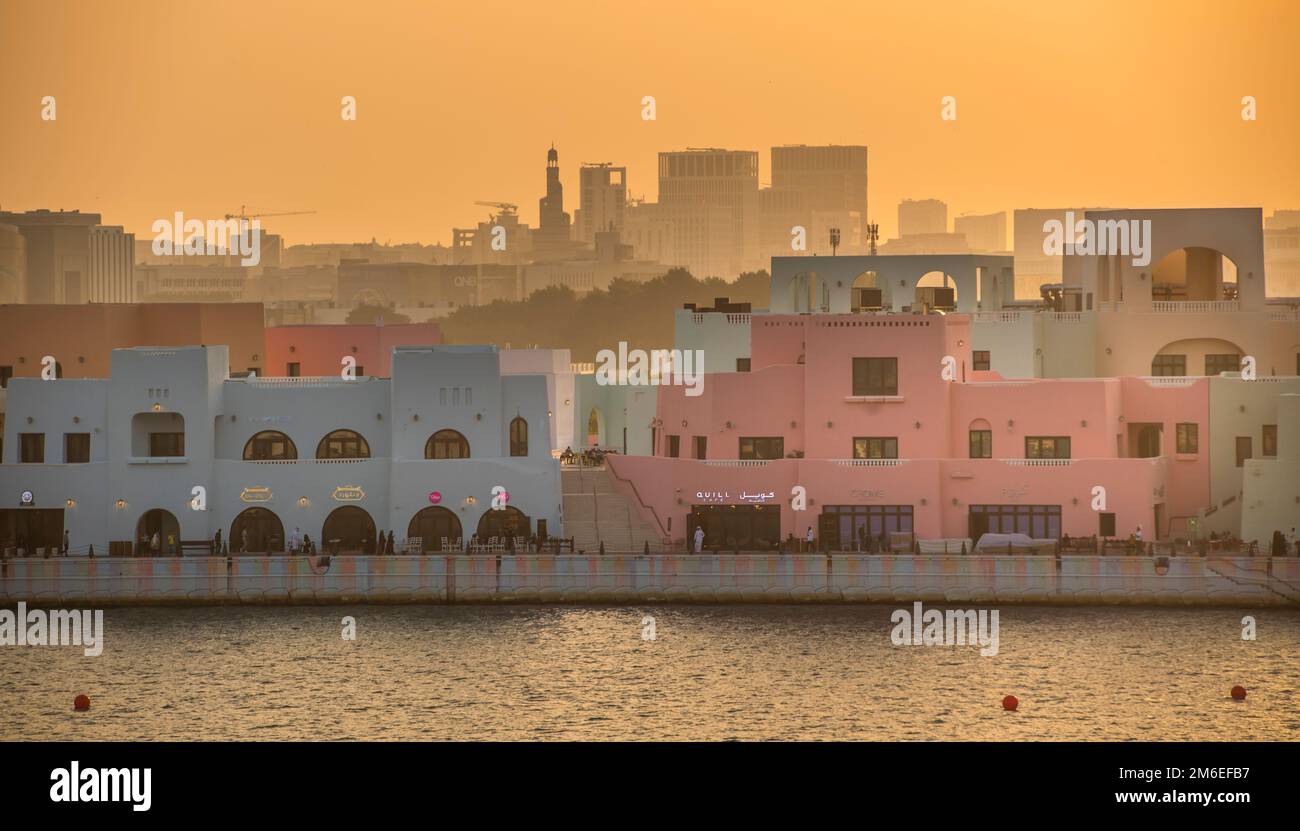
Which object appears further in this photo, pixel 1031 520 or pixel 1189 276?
pixel 1189 276

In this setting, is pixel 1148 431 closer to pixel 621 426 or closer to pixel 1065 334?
pixel 1065 334

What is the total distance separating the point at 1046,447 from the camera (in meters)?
65.9

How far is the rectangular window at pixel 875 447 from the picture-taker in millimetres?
66188

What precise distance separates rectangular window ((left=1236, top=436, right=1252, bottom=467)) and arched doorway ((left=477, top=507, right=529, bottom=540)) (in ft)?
80.1

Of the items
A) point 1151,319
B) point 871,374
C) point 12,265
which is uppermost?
point 12,265

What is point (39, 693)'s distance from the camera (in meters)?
51.0

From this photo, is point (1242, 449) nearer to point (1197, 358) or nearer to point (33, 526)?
point (1197, 358)

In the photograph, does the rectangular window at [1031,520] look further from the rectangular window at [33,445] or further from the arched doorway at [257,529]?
the rectangular window at [33,445]

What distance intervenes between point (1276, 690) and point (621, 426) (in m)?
47.6

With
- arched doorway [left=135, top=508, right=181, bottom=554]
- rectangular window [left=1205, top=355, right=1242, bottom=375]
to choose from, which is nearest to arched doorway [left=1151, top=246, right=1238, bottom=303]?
rectangular window [left=1205, top=355, right=1242, bottom=375]

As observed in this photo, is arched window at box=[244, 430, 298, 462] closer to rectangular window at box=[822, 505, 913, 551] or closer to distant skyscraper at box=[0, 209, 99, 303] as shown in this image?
rectangular window at box=[822, 505, 913, 551]

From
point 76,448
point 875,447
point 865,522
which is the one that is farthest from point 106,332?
point 865,522

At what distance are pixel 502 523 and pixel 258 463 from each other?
27.7ft
